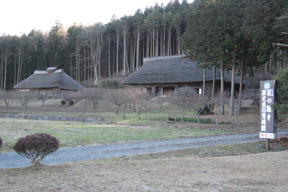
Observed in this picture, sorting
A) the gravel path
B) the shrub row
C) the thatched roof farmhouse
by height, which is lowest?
the gravel path

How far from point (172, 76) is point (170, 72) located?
1571mm

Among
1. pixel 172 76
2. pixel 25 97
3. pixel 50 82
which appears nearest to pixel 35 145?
pixel 25 97

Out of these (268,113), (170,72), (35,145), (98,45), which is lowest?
(35,145)

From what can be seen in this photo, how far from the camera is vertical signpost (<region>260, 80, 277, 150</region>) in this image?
11055 millimetres

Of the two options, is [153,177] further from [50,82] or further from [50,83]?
[50,82]

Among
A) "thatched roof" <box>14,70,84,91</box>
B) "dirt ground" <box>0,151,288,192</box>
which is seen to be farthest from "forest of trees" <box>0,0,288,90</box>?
"dirt ground" <box>0,151,288,192</box>

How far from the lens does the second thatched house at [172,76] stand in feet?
117

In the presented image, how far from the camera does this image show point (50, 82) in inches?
1826

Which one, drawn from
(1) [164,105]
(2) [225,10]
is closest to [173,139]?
(2) [225,10]

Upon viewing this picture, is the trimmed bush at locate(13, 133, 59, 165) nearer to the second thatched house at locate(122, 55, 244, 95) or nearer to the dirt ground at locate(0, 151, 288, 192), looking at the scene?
the dirt ground at locate(0, 151, 288, 192)

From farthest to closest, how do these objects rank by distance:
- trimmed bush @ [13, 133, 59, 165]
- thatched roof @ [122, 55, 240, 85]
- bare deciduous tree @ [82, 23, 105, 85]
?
1. bare deciduous tree @ [82, 23, 105, 85]
2. thatched roof @ [122, 55, 240, 85]
3. trimmed bush @ [13, 133, 59, 165]

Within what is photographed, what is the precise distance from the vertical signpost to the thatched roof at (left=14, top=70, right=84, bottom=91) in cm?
3842

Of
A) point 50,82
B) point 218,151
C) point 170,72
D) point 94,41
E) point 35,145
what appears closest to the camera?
point 35,145

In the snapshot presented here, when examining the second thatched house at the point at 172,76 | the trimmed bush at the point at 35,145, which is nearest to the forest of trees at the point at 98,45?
the second thatched house at the point at 172,76
